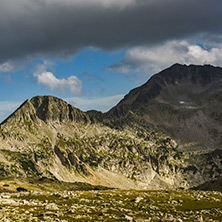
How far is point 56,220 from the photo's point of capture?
36.7 m

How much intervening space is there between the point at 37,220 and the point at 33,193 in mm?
47977

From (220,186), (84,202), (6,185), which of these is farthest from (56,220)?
(220,186)

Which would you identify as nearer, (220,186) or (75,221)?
(75,221)

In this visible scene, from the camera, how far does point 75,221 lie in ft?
123

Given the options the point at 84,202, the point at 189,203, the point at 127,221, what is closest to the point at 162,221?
the point at 127,221

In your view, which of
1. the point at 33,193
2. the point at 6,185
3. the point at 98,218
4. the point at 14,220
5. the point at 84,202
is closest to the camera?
the point at 14,220

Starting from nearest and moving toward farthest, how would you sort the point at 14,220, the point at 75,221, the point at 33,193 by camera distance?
the point at 14,220 → the point at 75,221 → the point at 33,193

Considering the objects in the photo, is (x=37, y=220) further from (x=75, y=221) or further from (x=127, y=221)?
A: (x=127, y=221)

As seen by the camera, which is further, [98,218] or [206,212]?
[206,212]

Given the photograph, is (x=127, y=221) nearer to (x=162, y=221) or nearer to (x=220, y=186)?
(x=162, y=221)

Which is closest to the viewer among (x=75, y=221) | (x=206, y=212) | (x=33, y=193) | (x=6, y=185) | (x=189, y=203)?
(x=75, y=221)

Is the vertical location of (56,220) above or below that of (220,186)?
above

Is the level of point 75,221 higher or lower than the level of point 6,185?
higher

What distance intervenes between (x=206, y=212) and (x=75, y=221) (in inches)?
1159
